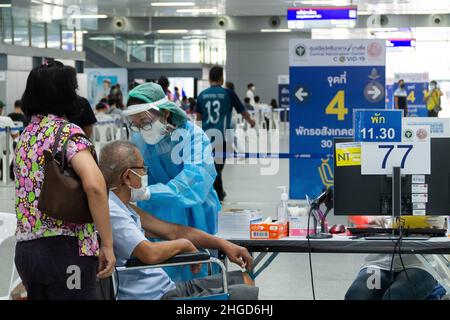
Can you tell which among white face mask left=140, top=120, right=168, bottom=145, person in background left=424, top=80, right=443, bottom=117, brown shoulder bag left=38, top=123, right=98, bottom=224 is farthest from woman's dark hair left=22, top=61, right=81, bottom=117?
person in background left=424, top=80, right=443, bottom=117

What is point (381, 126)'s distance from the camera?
416 cm

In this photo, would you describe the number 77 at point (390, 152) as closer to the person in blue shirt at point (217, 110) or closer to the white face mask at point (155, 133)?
the white face mask at point (155, 133)

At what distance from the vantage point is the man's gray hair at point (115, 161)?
3812 mm

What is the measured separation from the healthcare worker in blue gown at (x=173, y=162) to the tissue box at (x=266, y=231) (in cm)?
33

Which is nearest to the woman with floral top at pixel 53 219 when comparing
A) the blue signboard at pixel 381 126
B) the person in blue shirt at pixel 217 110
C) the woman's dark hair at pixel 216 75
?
the blue signboard at pixel 381 126

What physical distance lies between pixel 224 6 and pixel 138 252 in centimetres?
1990

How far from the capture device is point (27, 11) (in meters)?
20.6

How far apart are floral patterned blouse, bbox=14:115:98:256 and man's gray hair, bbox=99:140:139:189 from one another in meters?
0.43

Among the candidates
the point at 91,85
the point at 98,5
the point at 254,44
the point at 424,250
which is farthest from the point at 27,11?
the point at 424,250

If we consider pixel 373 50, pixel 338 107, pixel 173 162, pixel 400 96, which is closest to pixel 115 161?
pixel 173 162

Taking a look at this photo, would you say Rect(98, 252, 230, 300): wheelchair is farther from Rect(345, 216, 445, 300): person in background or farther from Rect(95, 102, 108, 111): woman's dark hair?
Rect(95, 102, 108, 111): woman's dark hair

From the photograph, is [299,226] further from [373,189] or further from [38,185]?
[38,185]
